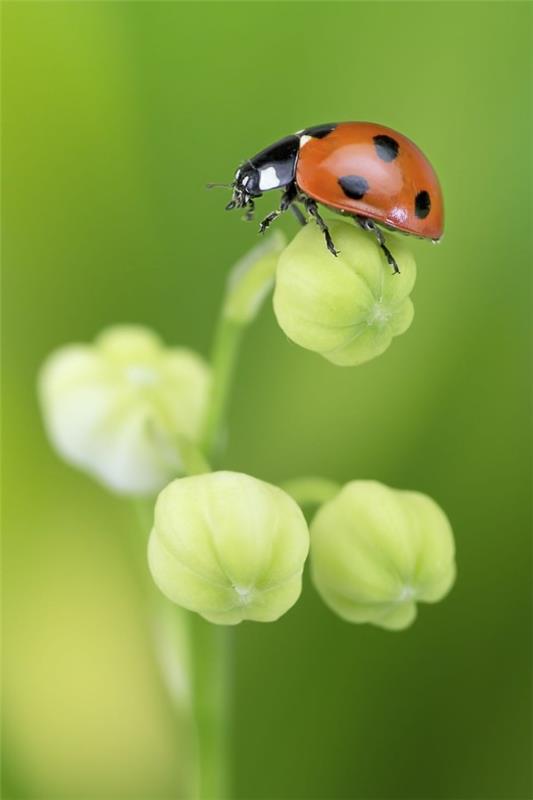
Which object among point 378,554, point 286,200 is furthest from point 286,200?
point 378,554

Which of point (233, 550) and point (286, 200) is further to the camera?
point (286, 200)

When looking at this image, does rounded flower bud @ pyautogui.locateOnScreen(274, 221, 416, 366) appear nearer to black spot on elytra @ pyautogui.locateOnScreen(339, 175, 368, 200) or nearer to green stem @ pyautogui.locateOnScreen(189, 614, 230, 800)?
black spot on elytra @ pyautogui.locateOnScreen(339, 175, 368, 200)

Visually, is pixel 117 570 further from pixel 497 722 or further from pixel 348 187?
pixel 348 187

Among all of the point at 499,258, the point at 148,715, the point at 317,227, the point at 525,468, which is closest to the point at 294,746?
the point at 148,715

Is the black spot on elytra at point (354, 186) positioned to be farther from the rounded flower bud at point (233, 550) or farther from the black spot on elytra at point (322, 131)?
the rounded flower bud at point (233, 550)

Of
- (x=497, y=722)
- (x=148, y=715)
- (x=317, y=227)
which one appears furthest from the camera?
(x=148, y=715)

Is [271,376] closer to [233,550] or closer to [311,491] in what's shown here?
[311,491]
